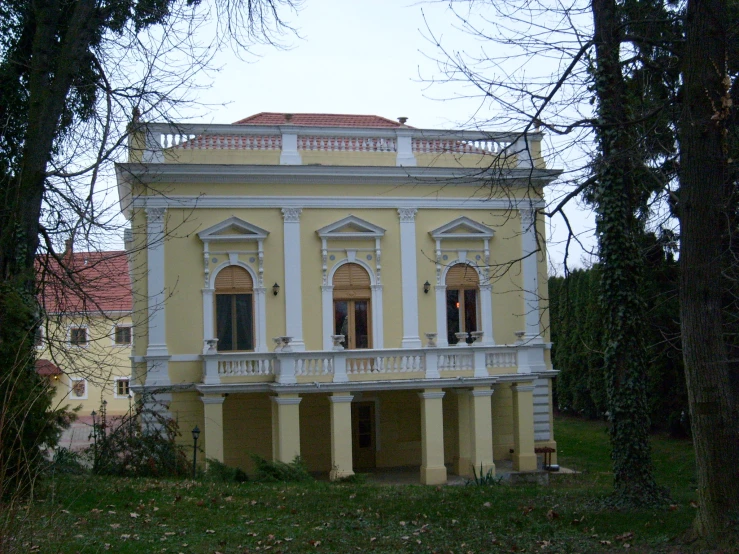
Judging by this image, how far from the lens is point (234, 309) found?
838 inches

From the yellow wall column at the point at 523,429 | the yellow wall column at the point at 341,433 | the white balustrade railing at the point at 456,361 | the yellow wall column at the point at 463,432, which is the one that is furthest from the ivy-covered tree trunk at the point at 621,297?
the yellow wall column at the point at 523,429

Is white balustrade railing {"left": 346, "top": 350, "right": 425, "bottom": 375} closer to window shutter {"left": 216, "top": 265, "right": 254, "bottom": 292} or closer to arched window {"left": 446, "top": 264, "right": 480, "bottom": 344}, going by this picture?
arched window {"left": 446, "top": 264, "right": 480, "bottom": 344}

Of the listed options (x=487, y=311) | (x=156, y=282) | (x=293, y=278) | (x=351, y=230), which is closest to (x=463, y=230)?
(x=487, y=311)

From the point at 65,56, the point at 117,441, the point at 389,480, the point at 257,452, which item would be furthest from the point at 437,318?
the point at 65,56

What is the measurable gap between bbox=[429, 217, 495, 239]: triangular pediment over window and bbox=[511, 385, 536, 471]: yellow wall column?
13.8 ft

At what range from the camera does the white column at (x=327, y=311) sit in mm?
21516

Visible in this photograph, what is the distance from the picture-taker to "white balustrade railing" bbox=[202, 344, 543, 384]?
65.3ft

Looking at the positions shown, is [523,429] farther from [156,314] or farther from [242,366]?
[156,314]

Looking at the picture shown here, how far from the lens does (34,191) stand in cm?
1125

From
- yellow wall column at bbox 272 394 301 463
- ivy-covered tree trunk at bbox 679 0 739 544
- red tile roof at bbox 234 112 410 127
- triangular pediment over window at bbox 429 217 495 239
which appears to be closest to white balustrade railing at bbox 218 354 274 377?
yellow wall column at bbox 272 394 301 463

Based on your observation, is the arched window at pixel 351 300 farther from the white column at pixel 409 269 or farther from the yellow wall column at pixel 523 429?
the yellow wall column at pixel 523 429

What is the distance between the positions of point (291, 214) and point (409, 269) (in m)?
3.48

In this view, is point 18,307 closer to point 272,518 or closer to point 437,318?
point 272,518

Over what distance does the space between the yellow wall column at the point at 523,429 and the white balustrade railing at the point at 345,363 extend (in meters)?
1.15
